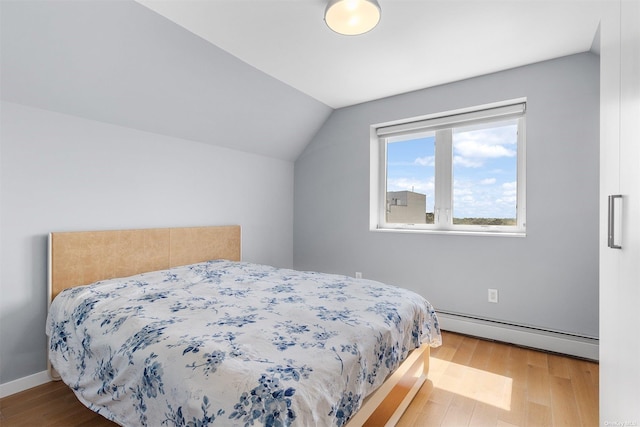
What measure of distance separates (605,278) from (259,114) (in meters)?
2.89

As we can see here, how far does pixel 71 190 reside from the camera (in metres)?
2.19

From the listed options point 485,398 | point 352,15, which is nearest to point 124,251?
point 352,15

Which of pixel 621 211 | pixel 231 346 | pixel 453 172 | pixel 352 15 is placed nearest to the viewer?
pixel 621 211

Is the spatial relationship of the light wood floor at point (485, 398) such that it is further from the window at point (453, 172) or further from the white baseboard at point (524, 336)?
the window at point (453, 172)

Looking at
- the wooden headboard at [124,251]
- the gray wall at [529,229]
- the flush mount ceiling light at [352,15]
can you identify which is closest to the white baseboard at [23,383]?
the wooden headboard at [124,251]

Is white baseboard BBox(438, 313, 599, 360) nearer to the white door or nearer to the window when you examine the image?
the window

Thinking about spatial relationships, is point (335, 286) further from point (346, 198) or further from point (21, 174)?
point (21, 174)

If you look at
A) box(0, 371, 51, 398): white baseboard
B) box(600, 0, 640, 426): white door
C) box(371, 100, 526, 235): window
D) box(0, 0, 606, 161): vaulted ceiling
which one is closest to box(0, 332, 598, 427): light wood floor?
box(0, 371, 51, 398): white baseboard

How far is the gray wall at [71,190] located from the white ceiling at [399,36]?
1.04 m

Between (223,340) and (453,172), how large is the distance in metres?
2.70

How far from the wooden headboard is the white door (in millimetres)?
2867

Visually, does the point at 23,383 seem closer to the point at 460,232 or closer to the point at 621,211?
the point at 621,211

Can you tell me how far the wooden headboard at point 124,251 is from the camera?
2.09 meters

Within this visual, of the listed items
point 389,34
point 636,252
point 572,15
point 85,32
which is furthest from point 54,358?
point 572,15
